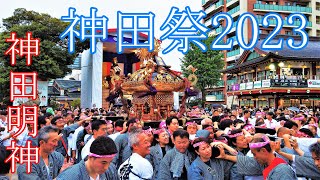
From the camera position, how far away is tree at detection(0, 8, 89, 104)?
1004 inches

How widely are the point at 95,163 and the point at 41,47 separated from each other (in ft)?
81.0

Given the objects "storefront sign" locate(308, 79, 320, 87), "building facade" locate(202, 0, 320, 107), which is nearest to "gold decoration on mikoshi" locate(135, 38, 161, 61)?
"storefront sign" locate(308, 79, 320, 87)

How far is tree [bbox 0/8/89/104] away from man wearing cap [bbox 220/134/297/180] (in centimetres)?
2350

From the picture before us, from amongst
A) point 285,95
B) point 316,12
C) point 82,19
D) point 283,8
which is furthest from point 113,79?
point 316,12

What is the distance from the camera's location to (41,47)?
26.0m

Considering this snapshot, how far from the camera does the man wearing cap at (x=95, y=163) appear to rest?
3.14m

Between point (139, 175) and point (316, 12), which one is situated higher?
point (316, 12)

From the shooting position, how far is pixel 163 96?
1024 cm

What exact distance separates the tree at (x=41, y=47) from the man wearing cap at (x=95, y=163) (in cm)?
2360

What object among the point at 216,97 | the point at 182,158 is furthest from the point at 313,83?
the point at 182,158

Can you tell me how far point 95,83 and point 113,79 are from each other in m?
19.0

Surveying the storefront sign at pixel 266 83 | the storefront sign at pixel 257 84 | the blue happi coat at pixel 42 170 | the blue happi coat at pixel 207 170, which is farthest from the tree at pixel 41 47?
the blue happi coat at pixel 207 170

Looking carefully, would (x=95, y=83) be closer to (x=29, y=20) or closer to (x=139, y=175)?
(x=29, y=20)

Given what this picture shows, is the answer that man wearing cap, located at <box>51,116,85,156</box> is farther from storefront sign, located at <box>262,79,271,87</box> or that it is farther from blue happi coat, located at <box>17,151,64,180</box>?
storefront sign, located at <box>262,79,271,87</box>
